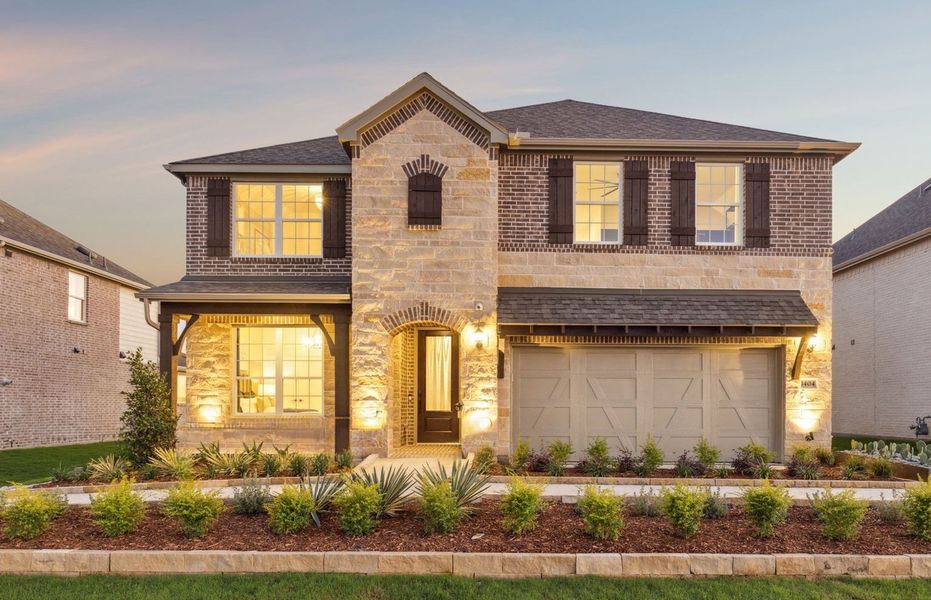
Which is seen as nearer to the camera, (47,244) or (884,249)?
(884,249)

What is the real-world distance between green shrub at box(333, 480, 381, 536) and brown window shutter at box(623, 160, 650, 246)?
26.6 feet

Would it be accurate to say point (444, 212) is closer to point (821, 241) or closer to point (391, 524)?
point (391, 524)

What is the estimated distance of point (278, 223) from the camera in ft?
46.0

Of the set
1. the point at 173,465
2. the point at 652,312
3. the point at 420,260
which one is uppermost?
the point at 420,260

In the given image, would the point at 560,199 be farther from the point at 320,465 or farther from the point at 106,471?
the point at 106,471

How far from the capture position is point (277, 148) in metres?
14.8

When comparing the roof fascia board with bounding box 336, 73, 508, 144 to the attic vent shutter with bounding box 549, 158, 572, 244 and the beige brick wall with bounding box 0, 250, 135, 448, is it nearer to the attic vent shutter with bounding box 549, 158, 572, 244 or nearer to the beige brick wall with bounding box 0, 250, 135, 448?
the attic vent shutter with bounding box 549, 158, 572, 244

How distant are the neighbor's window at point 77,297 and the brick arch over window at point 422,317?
12971mm

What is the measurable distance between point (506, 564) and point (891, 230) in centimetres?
1966

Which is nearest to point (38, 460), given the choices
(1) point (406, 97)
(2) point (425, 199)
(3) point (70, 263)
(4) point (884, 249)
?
(3) point (70, 263)

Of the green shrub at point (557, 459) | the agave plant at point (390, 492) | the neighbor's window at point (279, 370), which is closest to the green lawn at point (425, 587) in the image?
the agave plant at point (390, 492)

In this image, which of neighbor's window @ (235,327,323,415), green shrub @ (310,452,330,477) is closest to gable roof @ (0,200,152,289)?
neighbor's window @ (235,327,323,415)

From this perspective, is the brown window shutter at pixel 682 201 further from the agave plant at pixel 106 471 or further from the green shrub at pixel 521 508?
the agave plant at pixel 106 471

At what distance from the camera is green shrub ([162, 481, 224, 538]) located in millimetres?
7145
